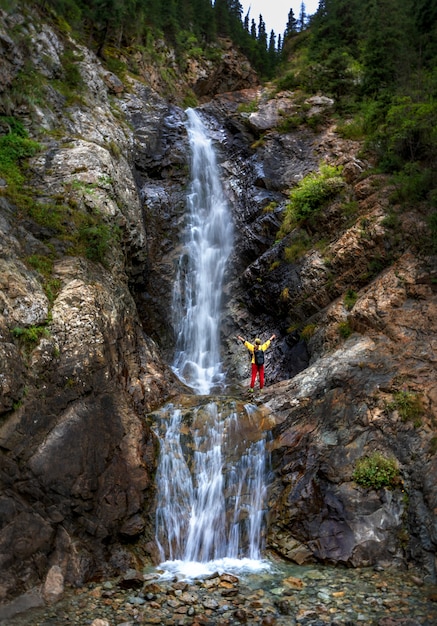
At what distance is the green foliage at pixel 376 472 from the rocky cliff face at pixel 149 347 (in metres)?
0.14

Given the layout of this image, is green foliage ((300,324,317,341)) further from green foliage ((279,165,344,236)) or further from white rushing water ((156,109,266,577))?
green foliage ((279,165,344,236))

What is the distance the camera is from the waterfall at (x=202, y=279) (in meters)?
18.0

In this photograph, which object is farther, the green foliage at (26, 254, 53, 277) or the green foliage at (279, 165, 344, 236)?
the green foliage at (279, 165, 344, 236)

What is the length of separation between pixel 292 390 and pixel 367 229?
20.5 feet

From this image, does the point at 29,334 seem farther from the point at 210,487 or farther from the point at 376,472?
the point at 376,472

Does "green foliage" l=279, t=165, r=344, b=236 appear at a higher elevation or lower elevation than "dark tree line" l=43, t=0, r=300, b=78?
lower

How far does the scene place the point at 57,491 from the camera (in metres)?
9.12

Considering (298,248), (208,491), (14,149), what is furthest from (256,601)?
(14,149)

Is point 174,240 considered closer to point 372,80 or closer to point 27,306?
point 27,306

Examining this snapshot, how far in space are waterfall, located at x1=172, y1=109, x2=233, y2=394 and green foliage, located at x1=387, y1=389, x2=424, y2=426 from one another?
7.04 meters

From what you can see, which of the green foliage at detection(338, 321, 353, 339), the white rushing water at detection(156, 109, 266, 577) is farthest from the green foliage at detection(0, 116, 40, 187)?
the green foliage at detection(338, 321, 353, 339)

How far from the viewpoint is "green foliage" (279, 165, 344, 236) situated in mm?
17688

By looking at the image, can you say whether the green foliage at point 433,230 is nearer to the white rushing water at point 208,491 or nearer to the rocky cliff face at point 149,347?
the rocky cliff face at point 149,347

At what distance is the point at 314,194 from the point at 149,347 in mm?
8752
